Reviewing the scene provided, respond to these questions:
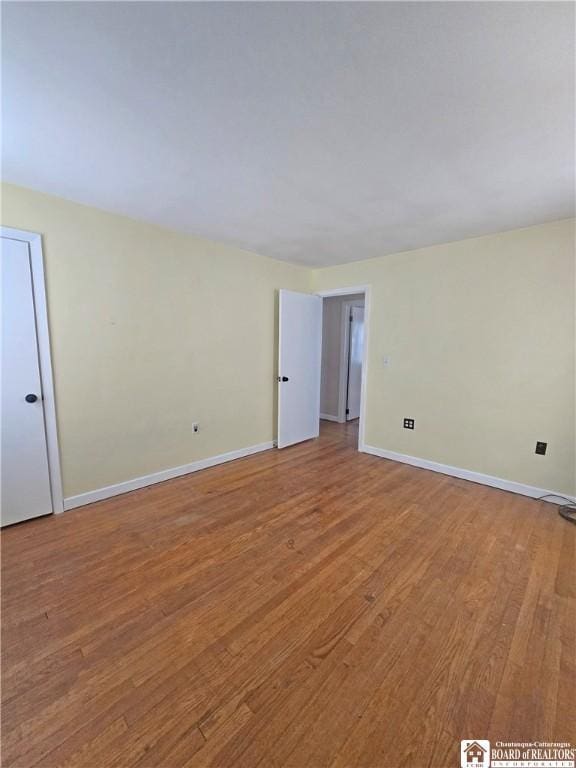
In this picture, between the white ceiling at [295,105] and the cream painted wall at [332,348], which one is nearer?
the white ceiling at [295,105]

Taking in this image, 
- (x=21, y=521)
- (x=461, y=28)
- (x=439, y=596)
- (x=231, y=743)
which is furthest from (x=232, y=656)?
(x=461, y=28)

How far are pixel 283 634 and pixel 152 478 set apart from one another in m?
2.01

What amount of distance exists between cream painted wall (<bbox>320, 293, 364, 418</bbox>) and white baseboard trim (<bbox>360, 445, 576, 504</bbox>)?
1760 millimetres

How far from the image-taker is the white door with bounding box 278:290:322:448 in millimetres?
3934

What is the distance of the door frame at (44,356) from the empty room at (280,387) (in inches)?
0.7

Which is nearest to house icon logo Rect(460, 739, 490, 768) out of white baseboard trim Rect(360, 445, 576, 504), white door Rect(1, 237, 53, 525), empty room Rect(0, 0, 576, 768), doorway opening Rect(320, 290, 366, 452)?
empty room Rect(0, 0, 576, 768)

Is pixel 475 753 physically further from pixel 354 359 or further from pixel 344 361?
pixel 354 359

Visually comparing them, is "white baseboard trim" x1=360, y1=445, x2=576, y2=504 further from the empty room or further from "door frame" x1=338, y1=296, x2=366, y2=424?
"door frame" x1=338, y1=296, x2=366, y2=424

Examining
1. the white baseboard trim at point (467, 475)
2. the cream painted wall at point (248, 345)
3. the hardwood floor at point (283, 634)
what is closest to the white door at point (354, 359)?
the cream painted wall at point (248, 345)

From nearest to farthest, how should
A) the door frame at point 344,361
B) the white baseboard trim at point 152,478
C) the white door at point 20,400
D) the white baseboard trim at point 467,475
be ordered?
the white door at point 20,400 < the white baseboard trim at point 152,478 < the white baseboard trim at point 467,475 < the door frame at point 344,361

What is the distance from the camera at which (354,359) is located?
18.5ft

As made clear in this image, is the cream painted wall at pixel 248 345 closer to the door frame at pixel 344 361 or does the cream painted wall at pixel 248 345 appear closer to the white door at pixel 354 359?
the door frame at pixel 344 361

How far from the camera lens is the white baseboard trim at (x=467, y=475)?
2.83m

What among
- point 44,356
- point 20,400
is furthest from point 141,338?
point 20,400
